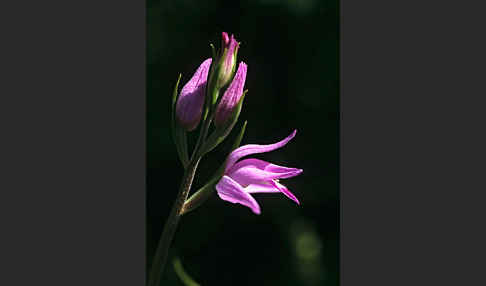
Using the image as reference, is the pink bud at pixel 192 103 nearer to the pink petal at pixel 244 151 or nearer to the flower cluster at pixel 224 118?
the flower cluster at pixel 224 118

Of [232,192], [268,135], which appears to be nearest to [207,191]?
[232,192]

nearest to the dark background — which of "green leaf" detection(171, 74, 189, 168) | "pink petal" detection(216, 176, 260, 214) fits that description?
"green leaf" detection(171, 74, 189, 168)

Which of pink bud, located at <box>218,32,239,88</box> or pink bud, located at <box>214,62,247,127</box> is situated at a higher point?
pink bud, located at <box>218,32,239,88</box>

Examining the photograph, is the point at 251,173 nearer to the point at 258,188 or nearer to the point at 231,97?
the point at 258,188

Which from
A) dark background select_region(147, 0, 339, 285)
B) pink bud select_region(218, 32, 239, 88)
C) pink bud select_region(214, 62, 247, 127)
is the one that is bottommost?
dark background select_region(147, 0, 339, 285)
